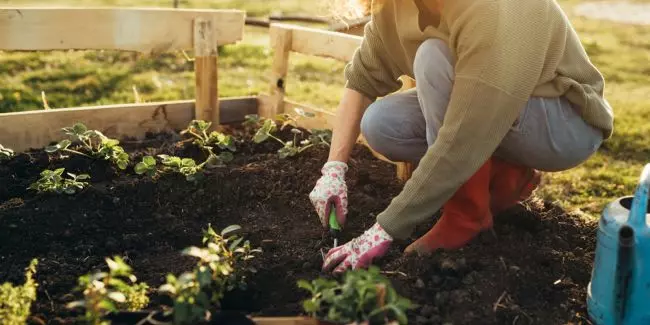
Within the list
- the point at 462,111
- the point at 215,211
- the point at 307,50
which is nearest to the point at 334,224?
the point at 215,211

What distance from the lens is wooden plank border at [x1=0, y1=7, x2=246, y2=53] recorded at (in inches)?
147

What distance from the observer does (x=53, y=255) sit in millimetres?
2842

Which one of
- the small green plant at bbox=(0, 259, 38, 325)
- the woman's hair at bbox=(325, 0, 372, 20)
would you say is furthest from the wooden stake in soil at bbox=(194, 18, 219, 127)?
the small green plant at bbox=(0, 259, 38, 325)

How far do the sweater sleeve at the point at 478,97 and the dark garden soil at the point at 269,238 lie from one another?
0.89 feet

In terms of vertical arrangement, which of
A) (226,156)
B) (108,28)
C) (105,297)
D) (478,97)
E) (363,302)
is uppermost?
(478,97)

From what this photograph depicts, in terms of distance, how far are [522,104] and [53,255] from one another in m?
1.67

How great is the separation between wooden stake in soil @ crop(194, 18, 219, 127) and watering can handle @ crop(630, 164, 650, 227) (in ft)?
7.98

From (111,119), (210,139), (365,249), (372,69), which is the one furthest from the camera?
(111,119)

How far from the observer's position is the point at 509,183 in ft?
9.58

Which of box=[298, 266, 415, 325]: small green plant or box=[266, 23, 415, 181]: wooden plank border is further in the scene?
box=[266, 23, 415, 181]: wooden plank border

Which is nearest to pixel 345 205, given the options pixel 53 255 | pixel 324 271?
pixel 324 271

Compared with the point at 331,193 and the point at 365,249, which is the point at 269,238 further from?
the point at 365,249

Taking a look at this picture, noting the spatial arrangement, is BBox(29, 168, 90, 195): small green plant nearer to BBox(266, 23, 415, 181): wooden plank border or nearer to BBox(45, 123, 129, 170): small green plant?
BBox(45, 123, 129, 170): small green plant

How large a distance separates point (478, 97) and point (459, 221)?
20.3 inches
